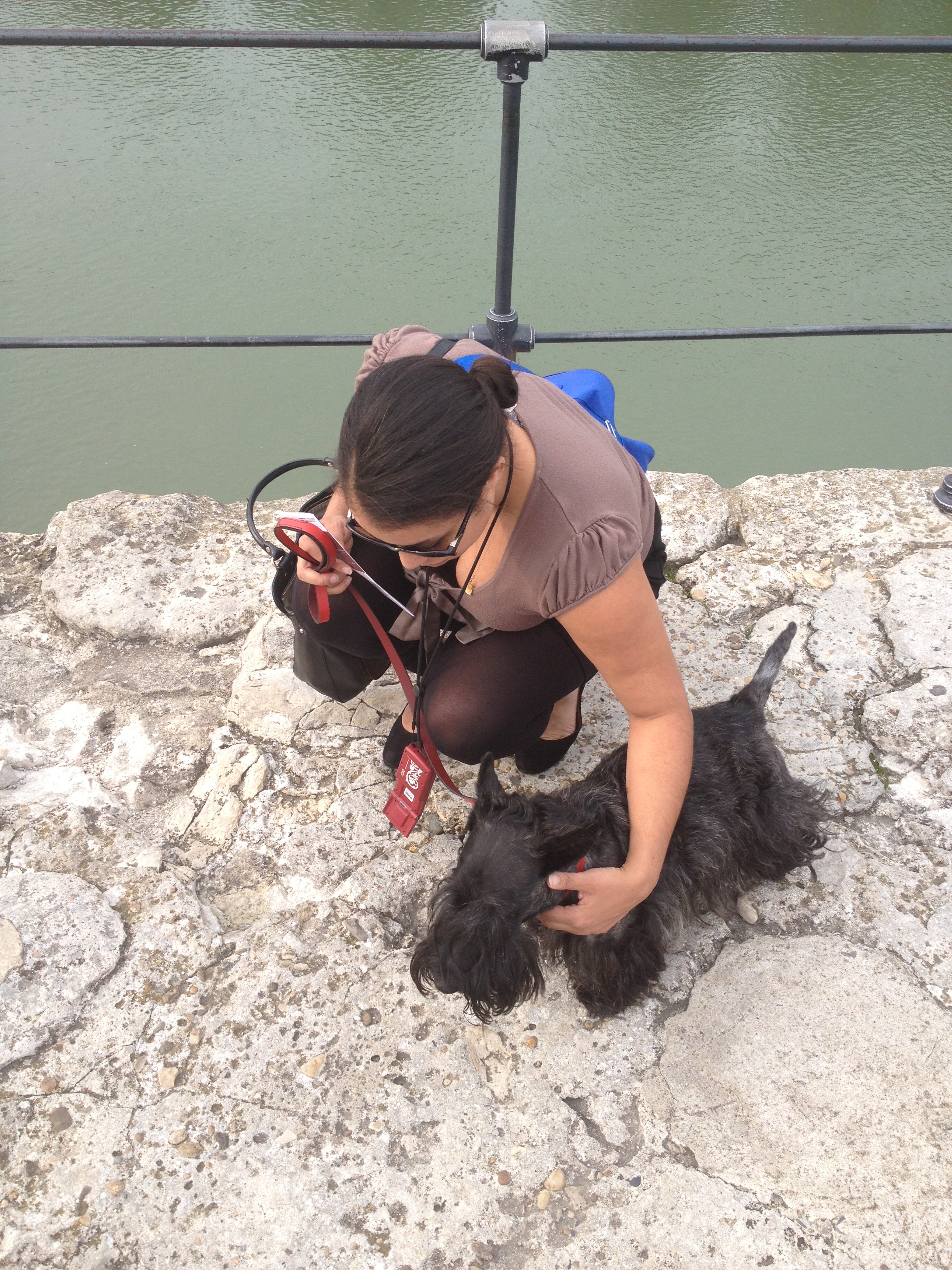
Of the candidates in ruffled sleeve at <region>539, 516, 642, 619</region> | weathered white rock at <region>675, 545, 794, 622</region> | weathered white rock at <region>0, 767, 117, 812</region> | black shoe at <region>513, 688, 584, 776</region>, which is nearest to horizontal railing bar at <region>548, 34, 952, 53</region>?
ruffled sleeve at <region>539, 516, 642, 619</region>

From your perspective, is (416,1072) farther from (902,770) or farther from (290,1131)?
(902,770)

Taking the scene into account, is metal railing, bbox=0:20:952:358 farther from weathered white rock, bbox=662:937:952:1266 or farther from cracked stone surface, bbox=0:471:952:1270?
weathered white rock, bbox=662:937:952:1266

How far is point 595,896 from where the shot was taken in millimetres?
1383

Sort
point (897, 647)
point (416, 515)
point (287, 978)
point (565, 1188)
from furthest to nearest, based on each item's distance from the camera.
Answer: point (897, 647), point (287, 978), point (565, 1188), point (416, 515)

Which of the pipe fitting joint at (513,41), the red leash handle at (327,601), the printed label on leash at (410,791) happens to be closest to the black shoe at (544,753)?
the red leash handle at (327,601)

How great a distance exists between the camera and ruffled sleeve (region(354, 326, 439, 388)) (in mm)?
1694

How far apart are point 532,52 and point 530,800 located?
5.03 ft

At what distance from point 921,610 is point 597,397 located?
115 cm

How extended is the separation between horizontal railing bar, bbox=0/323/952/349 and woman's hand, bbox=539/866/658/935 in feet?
4.87

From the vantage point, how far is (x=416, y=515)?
1.20m

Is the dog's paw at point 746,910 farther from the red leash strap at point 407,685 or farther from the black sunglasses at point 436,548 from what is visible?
the black sunglasses at point 436,548

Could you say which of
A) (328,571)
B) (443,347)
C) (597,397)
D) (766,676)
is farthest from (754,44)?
(328,571)

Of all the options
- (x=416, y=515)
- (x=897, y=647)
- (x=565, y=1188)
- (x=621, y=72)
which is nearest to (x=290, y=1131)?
(x=565, y=1188)

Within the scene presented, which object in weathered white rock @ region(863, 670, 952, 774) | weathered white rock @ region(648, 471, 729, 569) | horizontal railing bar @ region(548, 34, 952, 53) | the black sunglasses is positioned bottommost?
weathered white rock @ region(863, 670, 952, 774)
